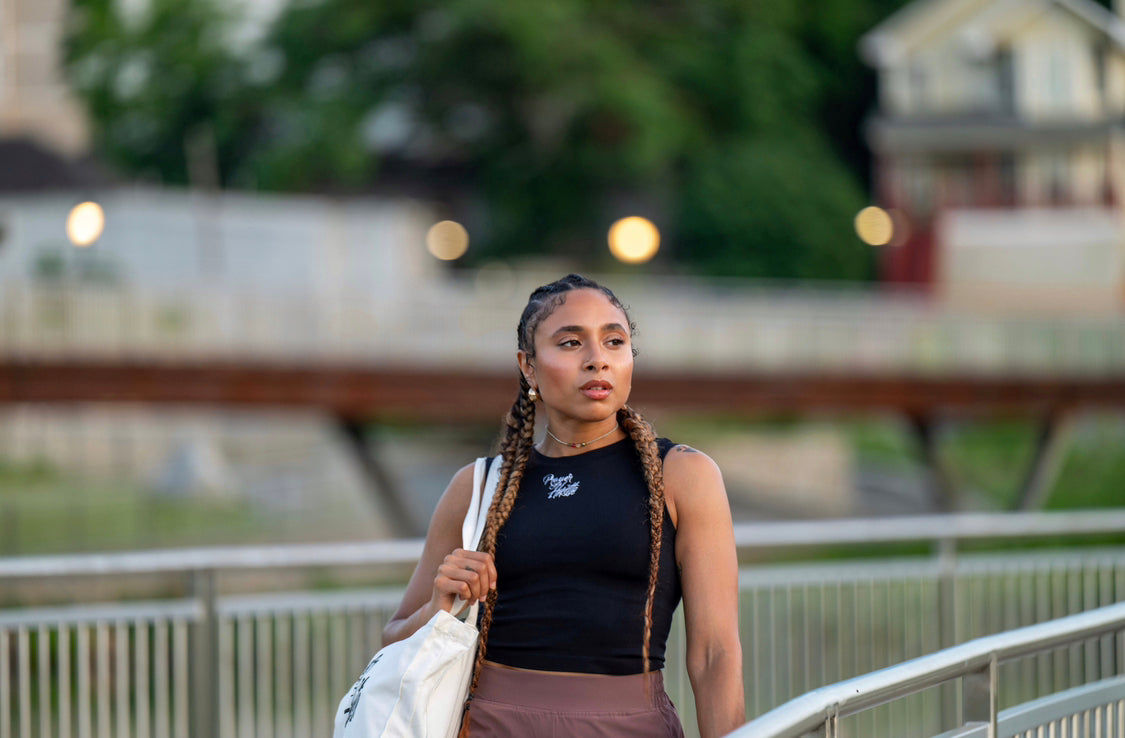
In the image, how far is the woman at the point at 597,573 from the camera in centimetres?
310

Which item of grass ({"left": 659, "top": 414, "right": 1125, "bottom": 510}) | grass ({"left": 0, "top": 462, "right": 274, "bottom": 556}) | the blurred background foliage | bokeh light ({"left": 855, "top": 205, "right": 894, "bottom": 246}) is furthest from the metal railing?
bokeh light ({"left": 855, "top": 205, "right": 894, "bottom": 246})

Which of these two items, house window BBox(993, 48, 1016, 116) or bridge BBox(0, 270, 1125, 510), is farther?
house window BBox(993, 48, 1016, 116)

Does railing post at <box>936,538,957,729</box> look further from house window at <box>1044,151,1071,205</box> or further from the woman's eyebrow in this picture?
house window at <box>1044,151,1071,205</box>

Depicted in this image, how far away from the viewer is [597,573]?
10.2 ft

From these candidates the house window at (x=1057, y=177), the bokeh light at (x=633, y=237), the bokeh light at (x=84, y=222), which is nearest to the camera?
the bokeh light at (x=84, y=222)

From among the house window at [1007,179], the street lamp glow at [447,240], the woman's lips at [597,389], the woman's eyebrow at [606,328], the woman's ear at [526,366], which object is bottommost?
the woman's lips at [597,389]

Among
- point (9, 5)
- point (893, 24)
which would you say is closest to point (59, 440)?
point (893, 24)

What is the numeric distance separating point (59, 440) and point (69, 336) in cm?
1459

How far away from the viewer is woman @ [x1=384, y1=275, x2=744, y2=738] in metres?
3.10

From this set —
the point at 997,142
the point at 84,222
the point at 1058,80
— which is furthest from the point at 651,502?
the point at 1058,80

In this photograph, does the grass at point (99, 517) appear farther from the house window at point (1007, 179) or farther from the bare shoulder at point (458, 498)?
the house window at point (1007, 179)

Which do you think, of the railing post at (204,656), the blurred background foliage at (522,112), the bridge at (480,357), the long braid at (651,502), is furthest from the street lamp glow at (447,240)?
the long braid at (651,502)

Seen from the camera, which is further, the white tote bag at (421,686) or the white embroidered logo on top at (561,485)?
the white embroidered logo on top at (561,485)

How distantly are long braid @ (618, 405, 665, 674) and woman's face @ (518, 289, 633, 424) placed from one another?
0.30 feet
